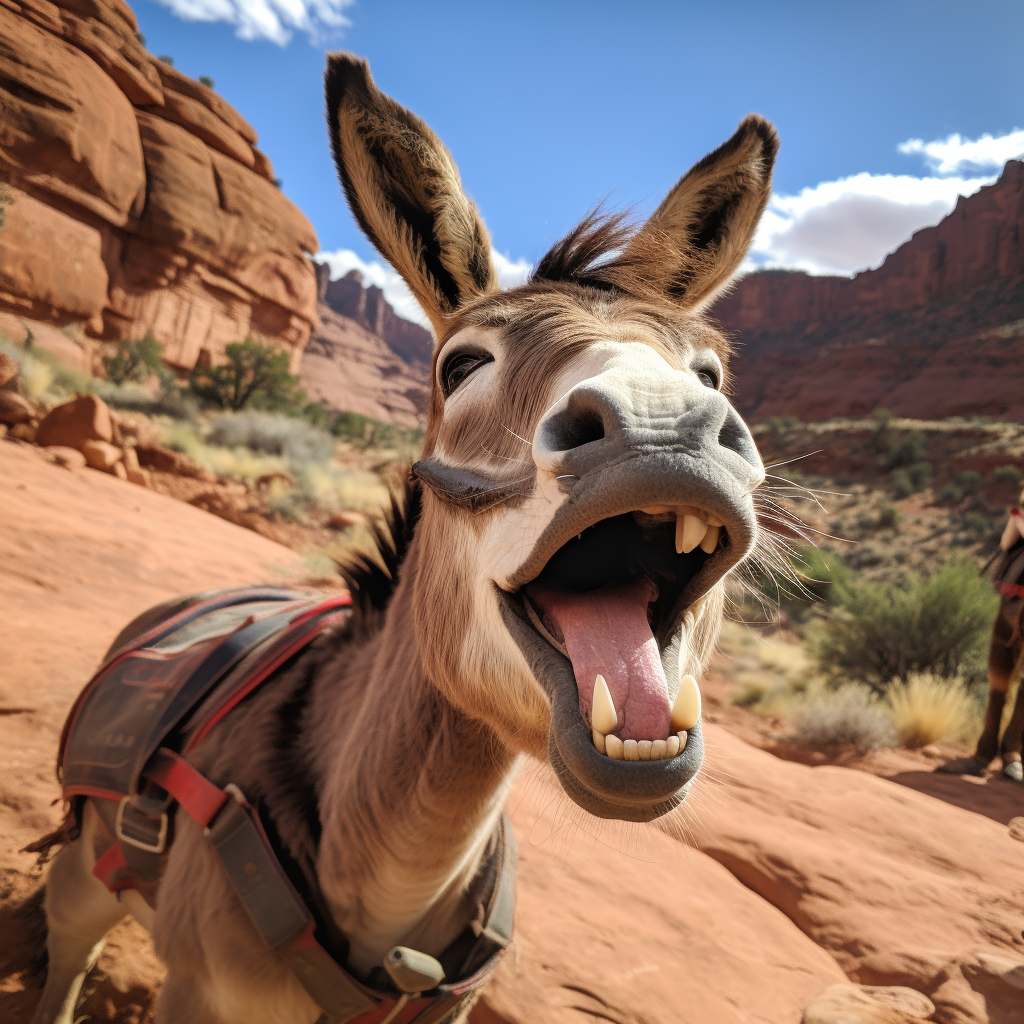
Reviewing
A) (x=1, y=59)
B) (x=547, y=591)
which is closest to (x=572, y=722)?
(x=547, y=591)

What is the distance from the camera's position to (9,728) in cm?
354

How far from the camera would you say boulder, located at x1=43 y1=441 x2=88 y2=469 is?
9.46 metres

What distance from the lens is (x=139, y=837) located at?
186 centimetres

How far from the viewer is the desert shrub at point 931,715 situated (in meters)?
8.12

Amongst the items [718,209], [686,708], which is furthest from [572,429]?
[718,209]

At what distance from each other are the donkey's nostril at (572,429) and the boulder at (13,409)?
12575 mm

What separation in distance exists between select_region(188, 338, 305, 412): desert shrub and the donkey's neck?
77.7ft

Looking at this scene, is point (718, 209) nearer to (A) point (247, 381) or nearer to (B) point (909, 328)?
(A) point (247, 381)

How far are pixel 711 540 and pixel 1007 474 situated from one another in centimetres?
4097

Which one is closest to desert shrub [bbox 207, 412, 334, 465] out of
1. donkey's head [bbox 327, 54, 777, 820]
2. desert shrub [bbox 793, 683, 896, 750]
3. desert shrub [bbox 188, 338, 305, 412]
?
desert shrub [bbox 188, 338, 305, 412]

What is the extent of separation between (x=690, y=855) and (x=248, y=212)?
35658mm

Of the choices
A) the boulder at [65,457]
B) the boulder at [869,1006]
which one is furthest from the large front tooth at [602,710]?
the boulder at [65,457]

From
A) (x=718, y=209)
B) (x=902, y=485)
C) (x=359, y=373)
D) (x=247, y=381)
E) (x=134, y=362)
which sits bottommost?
(x=718, y=209)

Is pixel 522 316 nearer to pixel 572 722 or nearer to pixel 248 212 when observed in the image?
pixel 572 722
